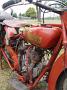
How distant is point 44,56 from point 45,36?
2.55 ft

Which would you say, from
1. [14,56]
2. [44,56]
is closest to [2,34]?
[14,56]

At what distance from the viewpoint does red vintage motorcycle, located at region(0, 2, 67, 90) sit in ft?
11.3

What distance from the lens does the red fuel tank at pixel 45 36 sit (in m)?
3.69

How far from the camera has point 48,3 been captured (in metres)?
3.59

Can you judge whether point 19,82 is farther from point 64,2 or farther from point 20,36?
point 64,2

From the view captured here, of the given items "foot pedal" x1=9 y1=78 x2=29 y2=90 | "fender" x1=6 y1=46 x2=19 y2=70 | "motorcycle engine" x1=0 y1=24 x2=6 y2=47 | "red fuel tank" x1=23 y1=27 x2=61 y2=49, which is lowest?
"foot pedal" x1=9 y1=78 x2=29 y2=90

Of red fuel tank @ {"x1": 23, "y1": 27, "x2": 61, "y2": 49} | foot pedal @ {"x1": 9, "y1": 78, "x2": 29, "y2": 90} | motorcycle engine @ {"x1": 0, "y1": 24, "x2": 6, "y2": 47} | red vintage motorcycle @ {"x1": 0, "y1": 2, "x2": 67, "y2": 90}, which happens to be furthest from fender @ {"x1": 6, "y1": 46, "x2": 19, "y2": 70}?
red fuel tank @ {"x1": 23, "y1": 27, "x2": 61, "y2": 49}

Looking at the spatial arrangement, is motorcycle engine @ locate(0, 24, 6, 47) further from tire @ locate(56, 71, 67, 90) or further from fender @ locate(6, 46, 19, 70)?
tire @ locate(56, 71, 67, 90)

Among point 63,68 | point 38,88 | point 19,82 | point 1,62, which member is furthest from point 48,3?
point 1,62

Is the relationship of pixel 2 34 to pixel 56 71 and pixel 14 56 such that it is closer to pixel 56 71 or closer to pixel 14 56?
pixel 14 56

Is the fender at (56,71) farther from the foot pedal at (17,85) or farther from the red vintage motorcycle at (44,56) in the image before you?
the foot pedal at (17,85)

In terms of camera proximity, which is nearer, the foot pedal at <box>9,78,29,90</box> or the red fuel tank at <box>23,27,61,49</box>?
the red fuel tank at <box>23,27,61,49</box>

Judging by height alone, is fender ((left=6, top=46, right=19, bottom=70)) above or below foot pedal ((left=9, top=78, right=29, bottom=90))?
above

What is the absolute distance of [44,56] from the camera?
445 centimetres
